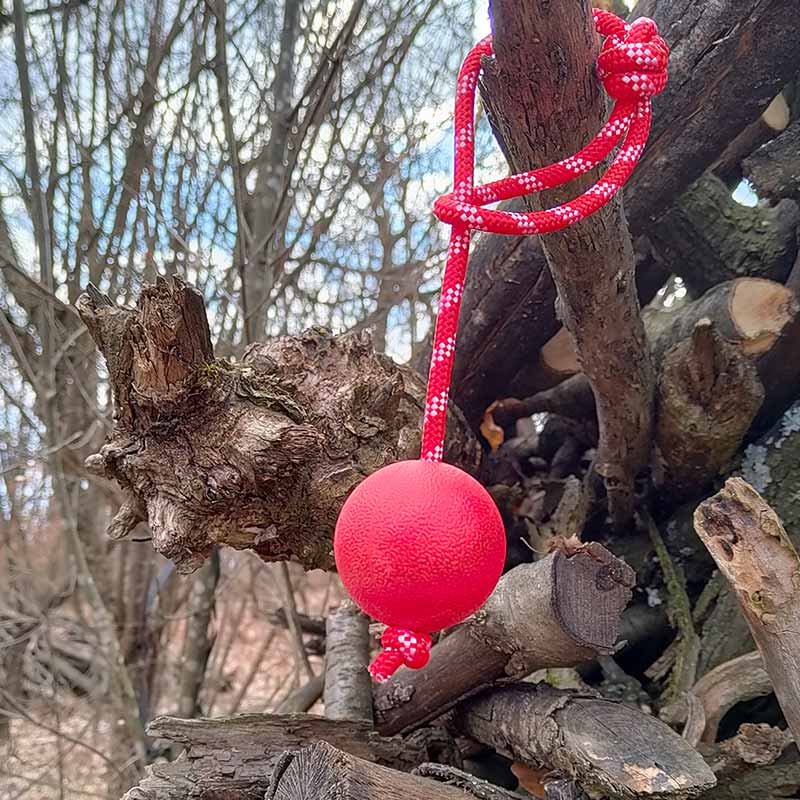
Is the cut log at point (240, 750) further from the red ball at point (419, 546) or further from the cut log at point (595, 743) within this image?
the red ball at point (419, 546)

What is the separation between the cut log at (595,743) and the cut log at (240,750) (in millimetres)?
213

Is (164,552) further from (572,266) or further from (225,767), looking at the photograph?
(572,266)

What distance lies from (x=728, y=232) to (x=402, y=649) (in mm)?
1210

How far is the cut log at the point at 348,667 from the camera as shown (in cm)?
138

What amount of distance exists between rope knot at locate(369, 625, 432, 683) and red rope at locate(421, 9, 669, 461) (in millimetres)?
197

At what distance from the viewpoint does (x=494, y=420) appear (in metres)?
1.83

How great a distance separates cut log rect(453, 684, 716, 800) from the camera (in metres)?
0.84

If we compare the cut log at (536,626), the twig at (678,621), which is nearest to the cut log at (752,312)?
the twig at (678,621)

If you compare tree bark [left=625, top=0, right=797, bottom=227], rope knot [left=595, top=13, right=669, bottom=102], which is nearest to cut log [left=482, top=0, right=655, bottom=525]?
rope knot [left=595, top=13, right=669, bottom=102]

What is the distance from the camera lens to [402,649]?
0.76 metres

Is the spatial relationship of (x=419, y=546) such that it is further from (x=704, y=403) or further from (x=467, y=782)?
(x=704, y=403)

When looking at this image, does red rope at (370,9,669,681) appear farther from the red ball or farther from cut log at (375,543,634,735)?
cut log at (375,543,634,735)

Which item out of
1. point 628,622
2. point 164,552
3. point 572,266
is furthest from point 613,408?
point 164,552

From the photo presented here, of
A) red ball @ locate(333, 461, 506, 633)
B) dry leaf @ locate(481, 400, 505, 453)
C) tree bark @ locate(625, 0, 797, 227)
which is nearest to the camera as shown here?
red ball @ locate(333, 461, 506, 633)
